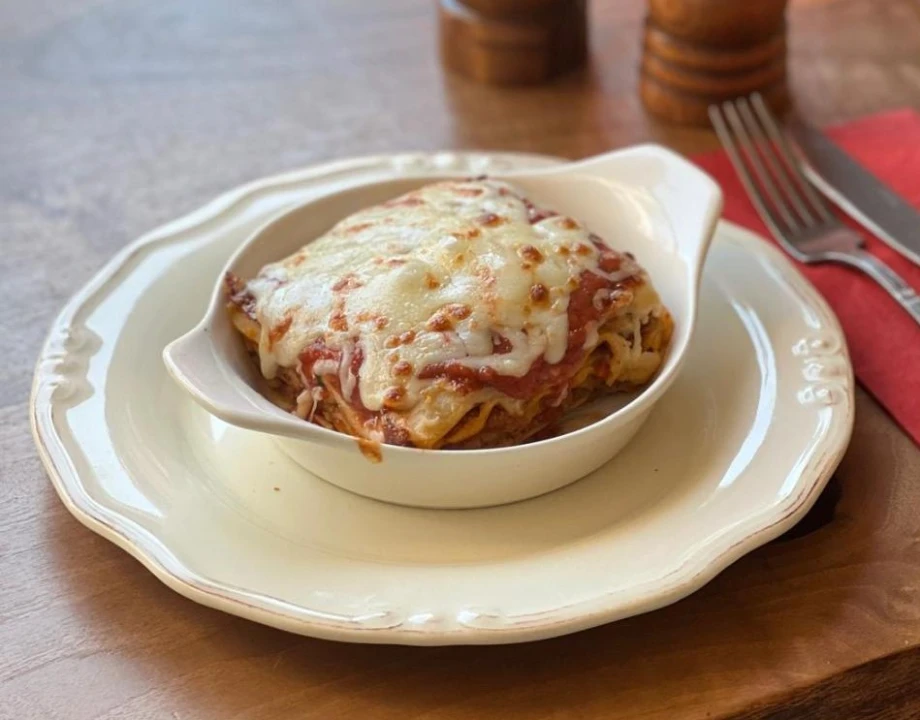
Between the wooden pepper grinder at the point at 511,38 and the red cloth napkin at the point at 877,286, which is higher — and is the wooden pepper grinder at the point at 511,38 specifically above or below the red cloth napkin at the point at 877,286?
above

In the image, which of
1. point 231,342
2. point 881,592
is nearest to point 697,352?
point 881,592

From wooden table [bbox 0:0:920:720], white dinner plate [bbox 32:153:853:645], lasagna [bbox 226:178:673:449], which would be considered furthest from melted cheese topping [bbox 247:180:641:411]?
wooden table [bbox 0:0:920:720]

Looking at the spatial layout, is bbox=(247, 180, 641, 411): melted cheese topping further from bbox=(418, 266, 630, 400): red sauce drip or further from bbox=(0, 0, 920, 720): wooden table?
bbox=(0, 0, 920, 720): wooden table

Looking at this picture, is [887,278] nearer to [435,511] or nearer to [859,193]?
[859,193]

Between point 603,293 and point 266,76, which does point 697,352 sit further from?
point 266,76

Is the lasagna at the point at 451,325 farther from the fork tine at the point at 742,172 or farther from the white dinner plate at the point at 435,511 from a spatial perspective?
the fork tine at the point at 742,172

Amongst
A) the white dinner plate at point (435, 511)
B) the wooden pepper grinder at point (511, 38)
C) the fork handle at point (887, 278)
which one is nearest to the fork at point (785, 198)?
the fork handle at point (887, 278)
